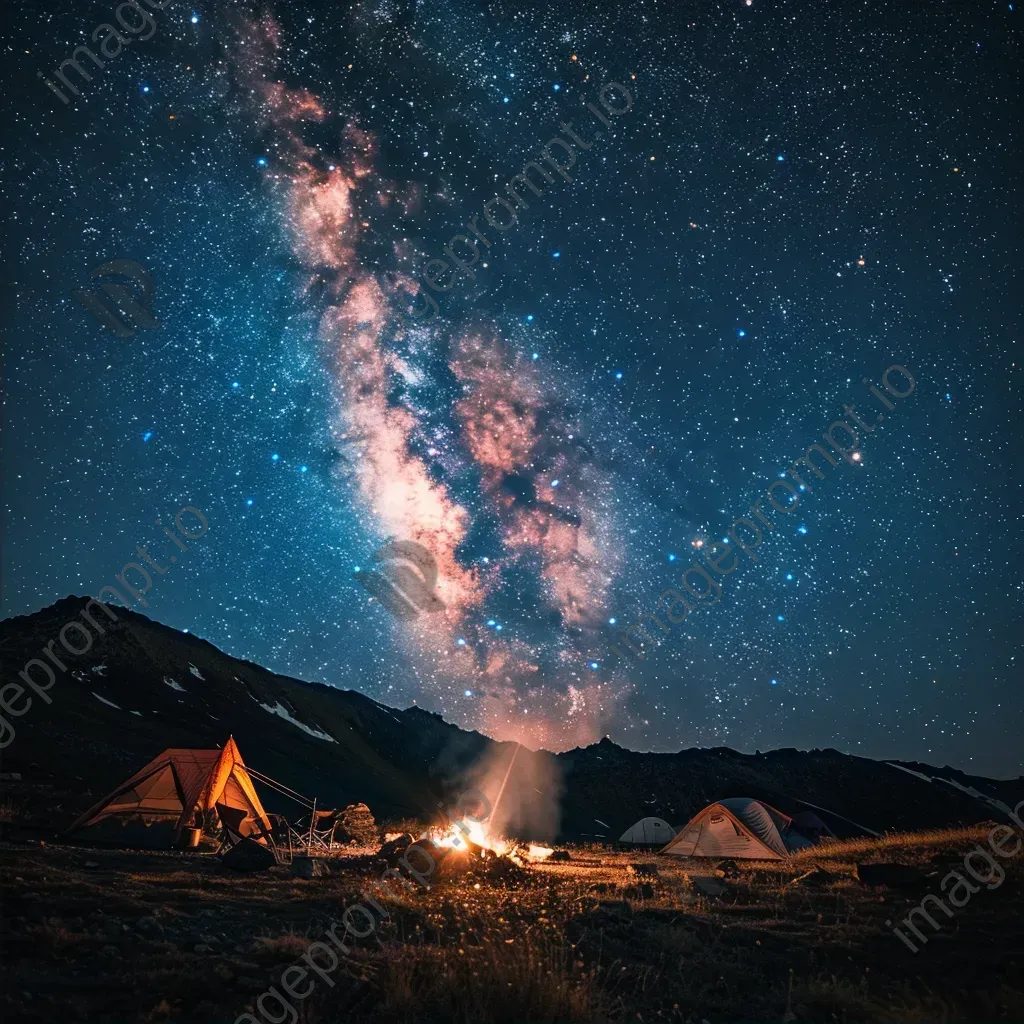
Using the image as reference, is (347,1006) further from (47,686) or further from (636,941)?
(47,686)

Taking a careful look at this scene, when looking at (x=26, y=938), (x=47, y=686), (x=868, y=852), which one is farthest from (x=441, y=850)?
(x=47, y=686)

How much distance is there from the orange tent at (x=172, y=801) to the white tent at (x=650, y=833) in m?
27.9

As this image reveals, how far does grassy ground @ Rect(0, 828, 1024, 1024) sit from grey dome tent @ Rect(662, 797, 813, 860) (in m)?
13.6

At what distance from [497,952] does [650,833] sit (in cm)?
4020

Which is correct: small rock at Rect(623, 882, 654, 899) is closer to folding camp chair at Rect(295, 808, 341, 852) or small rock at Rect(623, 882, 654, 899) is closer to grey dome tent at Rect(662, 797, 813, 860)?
folding camp chair at Rect(295, 808, 341, 852)

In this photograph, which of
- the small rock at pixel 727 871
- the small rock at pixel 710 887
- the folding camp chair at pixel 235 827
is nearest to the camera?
the small rock at pixel 710 887

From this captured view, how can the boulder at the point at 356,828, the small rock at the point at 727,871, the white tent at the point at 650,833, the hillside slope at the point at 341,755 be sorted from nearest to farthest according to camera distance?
the small rock at the point at 727,871, the boulder at the point at 356,828, the hillside slope at the point at 341,755, the white tent at the point at 650,833

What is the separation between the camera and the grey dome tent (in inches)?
995

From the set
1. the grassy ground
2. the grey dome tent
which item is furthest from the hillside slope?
the grey dome tent

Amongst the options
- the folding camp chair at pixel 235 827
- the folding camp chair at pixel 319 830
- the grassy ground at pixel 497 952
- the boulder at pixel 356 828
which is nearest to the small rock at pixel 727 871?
the grassy ground at pixel 497 952

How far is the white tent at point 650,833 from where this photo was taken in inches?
1630

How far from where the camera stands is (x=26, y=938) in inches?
254

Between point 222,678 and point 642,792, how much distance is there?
201 feet

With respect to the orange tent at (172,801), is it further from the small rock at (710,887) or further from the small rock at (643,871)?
the small rock at (710,887)
